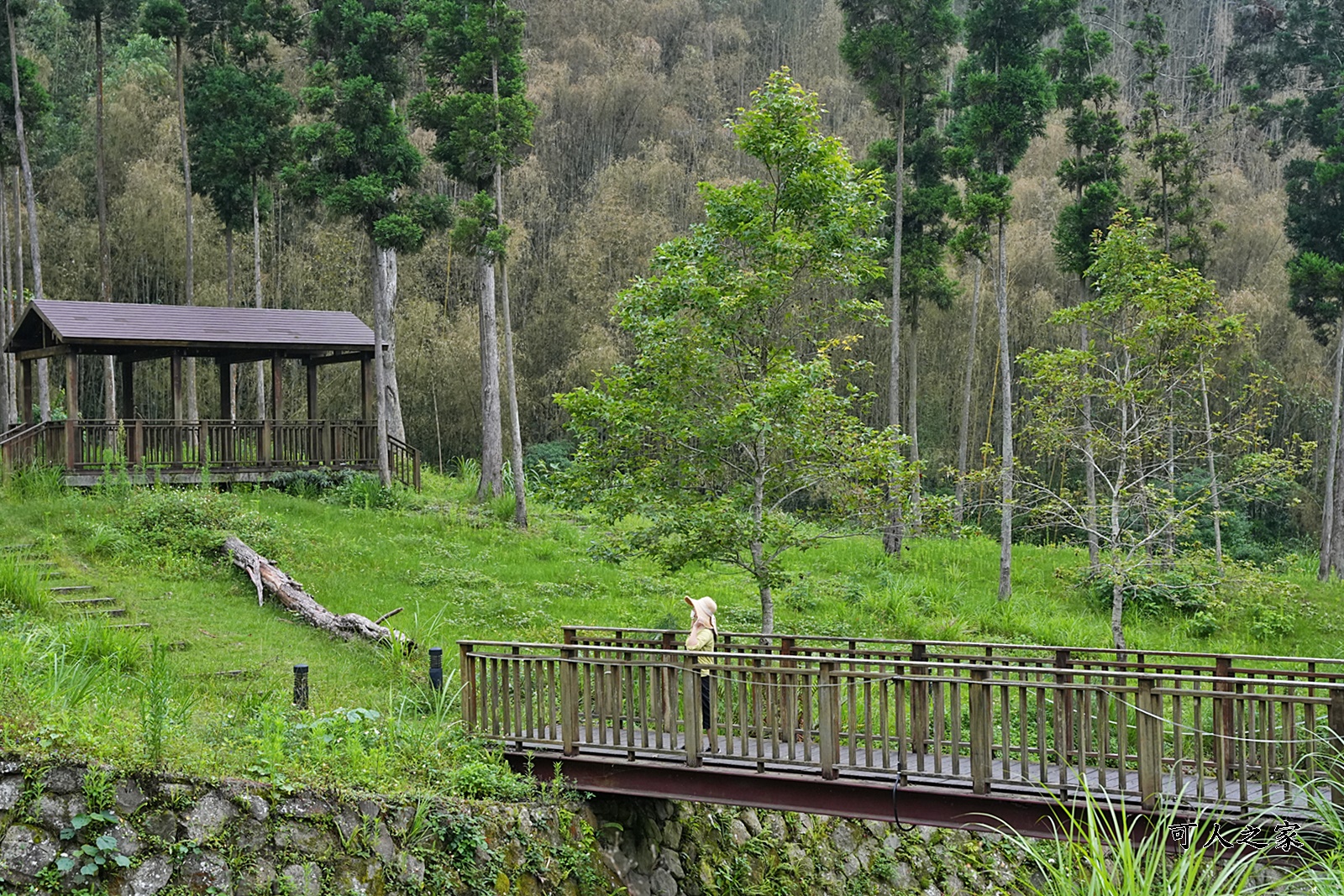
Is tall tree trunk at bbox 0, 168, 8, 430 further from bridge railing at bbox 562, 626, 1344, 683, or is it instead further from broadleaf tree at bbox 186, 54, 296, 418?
bridge railing at bbox 562, 626, 1344, 683

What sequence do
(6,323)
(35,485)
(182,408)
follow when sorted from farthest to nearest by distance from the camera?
(6,323)
(182,408)
(35,485)

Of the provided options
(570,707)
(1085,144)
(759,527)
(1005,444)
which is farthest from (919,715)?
(1085,144)

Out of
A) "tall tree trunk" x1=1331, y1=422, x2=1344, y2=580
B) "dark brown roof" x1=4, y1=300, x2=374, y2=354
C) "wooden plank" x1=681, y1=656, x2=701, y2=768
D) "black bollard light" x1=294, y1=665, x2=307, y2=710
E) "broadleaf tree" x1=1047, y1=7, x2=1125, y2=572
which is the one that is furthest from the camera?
"tall tree trunk" x1=1331, y1=422, x2=1344, y2=580

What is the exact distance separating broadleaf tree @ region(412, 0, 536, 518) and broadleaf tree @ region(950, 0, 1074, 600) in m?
8.63

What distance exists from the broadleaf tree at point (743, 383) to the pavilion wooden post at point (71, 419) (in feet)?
36.8

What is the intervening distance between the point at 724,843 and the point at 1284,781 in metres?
4.63

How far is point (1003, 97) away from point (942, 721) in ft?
50.5

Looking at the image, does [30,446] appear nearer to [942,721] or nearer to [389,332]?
[389,332]

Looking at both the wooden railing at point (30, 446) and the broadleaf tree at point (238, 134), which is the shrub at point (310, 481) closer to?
the wooden railing at point (30, 446)

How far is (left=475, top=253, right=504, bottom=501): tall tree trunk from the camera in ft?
74.6

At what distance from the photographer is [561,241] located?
3525 cm

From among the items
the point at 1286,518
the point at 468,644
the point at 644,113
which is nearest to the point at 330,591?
the point at 468,644

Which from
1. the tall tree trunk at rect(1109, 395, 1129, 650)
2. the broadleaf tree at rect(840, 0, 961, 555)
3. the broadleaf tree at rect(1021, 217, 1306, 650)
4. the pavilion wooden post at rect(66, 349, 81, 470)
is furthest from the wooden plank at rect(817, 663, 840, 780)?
the pavilion wooden post at rect(66, 349, 81, 470)

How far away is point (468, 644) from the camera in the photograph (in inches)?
382
